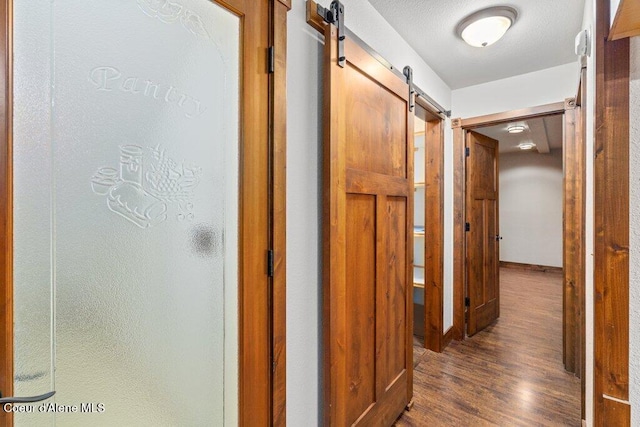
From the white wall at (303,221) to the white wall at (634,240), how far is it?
1.08 m

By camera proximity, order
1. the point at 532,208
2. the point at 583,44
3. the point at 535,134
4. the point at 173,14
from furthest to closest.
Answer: the point at 532,208
the point at 535,134
the point at 583,44
the point at 173,14

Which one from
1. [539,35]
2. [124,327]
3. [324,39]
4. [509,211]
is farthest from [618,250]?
[509,211]

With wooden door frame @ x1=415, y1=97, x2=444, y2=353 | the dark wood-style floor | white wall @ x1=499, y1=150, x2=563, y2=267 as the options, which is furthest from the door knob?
white wall @ x1=499, y1=150, x2=563, y2=267

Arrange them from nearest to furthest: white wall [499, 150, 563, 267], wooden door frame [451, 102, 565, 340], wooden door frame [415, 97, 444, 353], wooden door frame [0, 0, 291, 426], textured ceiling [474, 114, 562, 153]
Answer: wooden door frame [0, 0, 291, 426], wooden door frame [415, 97, 444, 353], wooden door frame [451, 102, 565, 340], textured ceiling [474, 114, 562, 153], white wall [499, 150, 563, 267]

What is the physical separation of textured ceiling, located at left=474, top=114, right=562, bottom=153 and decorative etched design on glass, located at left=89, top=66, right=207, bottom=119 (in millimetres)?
3567

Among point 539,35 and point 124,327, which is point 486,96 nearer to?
point 539,35

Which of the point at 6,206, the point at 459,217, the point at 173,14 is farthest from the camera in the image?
the point at 459,217

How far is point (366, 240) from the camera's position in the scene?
5.21ft

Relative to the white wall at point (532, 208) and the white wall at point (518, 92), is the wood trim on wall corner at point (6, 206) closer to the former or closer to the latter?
the white wall at point (518, 92)

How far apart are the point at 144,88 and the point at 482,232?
3.42 metres

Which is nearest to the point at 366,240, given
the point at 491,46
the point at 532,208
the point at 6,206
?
the point at 6,206

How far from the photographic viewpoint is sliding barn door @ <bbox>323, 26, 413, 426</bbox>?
1.34 meters

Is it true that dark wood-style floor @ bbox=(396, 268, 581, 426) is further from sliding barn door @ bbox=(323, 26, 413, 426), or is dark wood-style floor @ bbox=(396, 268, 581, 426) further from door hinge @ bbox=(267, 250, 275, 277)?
door hinge @ bbox=(267, 250, 275, 277)

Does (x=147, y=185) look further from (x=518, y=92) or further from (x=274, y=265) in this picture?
(x=518, y=92)
